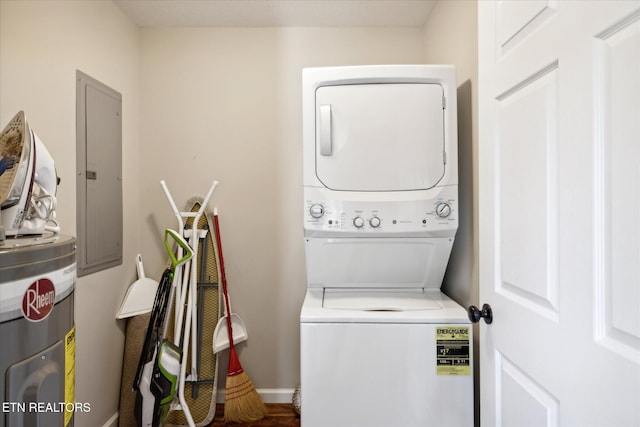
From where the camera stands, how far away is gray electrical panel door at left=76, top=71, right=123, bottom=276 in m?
1.82

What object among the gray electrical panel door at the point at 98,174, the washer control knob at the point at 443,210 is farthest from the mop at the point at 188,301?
the washer control knob at the point at 443,210

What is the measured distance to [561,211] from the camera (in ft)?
2.64

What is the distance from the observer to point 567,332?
0.78 meters

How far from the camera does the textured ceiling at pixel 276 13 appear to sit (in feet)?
7.07

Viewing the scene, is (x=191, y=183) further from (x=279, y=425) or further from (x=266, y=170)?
(x=279, y=425)

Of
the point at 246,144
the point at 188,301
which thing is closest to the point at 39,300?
the point at 188,301

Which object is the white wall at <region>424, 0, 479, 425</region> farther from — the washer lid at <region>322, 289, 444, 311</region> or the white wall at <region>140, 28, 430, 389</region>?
the white wall at <region>140, 28, 430, 389</region>

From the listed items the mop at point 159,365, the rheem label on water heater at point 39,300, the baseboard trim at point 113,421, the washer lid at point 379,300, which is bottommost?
the baseboard trim at point 113,421

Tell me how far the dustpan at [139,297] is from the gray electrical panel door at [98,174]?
0.18 metres

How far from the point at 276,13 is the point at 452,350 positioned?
81.1 inches

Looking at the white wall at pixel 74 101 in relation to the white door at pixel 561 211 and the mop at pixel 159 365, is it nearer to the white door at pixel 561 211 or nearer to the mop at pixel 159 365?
the mop at pixel 159 365

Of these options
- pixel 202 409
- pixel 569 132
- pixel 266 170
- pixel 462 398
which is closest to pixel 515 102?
pixel 569 132

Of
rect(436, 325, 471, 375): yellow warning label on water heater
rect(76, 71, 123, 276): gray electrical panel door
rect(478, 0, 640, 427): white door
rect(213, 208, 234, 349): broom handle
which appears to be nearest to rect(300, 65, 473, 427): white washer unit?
rect(436, 325, 471, 375): yellow warning label on water heater

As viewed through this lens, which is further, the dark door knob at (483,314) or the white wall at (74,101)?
the white wall at (74,101)
